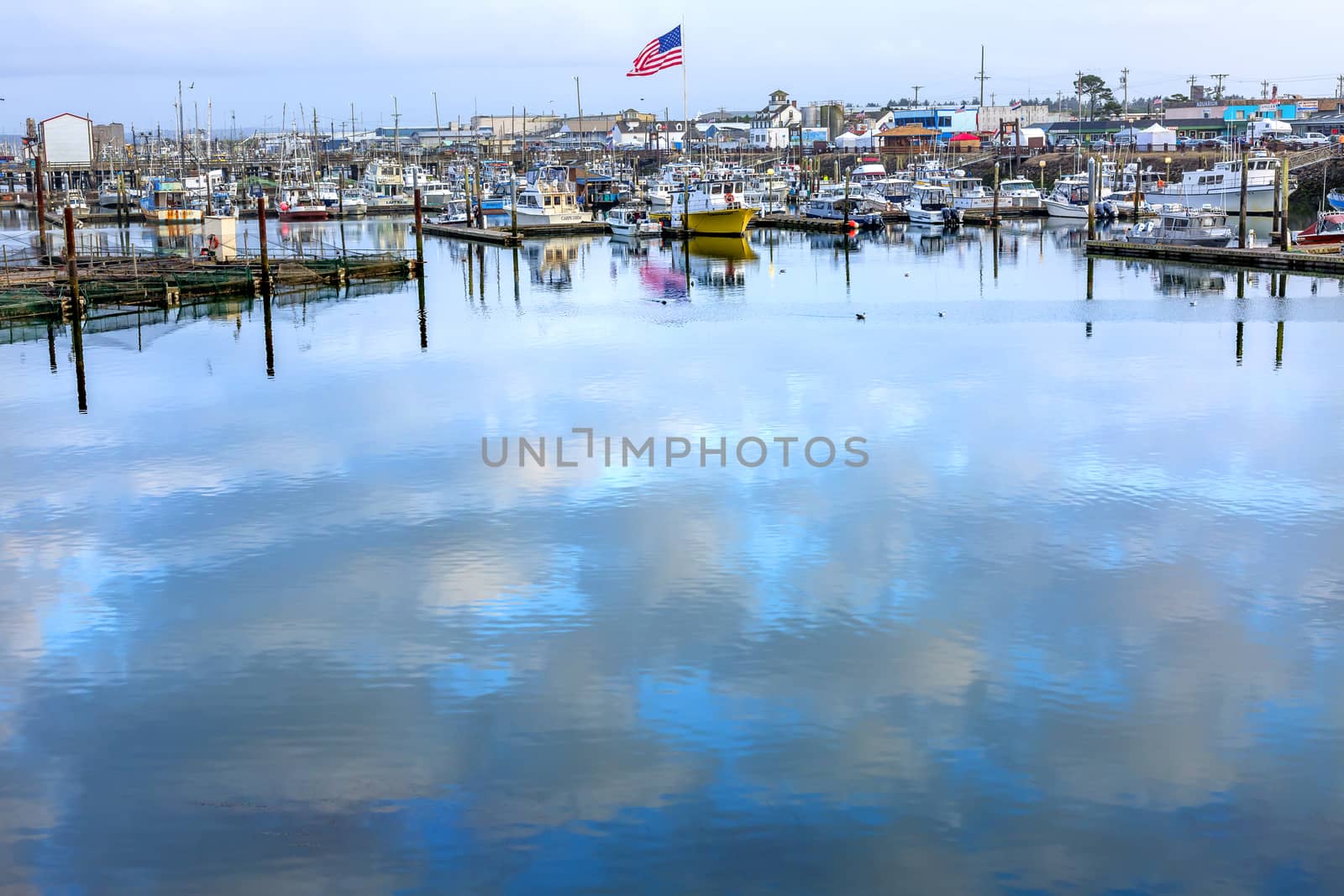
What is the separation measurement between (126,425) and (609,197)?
94580mm

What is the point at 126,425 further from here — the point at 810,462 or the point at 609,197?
the point at 609,197

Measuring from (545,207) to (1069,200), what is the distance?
38.5m

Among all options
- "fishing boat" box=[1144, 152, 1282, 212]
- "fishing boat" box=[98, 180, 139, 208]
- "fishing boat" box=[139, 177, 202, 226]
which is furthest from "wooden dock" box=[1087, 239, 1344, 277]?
"fishing boat" box=[98, 180, 139, 208]

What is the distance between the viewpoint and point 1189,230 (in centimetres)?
6053

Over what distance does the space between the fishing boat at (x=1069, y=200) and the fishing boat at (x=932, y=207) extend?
781cm

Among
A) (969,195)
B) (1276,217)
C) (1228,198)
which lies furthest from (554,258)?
(1228,198)

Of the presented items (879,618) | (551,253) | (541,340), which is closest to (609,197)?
(551,253)

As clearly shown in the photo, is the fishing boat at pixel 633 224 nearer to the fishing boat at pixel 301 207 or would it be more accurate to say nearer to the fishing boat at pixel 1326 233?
the fishing boat at pixel 301 207

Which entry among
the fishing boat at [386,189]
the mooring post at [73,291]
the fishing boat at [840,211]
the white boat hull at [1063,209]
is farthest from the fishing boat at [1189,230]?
the fishing boat at [386,189]

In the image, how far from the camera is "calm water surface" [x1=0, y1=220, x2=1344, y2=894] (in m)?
11.0

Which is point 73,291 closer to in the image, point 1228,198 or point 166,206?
point 1228,198

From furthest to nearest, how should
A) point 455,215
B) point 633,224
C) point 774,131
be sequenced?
point 774,131
point 455,215
point 633,224

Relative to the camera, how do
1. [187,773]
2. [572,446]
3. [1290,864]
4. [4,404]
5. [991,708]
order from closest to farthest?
[1290,864]
[187,773]
[991,708]
[572,446]
[4,404]

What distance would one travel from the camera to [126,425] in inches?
1093
